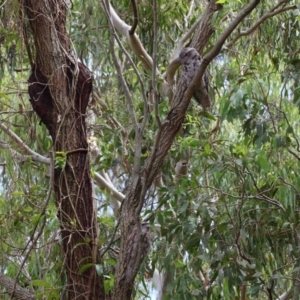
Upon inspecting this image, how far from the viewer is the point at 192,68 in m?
2.53

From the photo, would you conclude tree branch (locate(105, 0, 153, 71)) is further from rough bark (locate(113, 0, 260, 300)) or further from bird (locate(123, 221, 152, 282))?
bird (locate(123, 221, 152, 282))

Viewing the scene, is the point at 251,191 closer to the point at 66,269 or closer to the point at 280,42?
the point at 66,269

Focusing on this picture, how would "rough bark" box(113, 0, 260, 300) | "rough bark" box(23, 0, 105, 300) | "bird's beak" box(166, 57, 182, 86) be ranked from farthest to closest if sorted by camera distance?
"bird's beak" box(166, 57, 182, 86)
"rough bark" box(23, 0, 105, 300)
"rough bark" box(113, 0, 260, 300)

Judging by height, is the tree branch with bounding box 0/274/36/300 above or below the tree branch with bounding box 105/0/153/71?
below

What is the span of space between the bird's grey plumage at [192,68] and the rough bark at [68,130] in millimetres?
395

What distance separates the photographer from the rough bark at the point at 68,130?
2.38 metres

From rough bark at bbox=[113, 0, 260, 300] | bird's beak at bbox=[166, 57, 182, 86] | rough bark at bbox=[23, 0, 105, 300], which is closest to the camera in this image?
rough bark at bbox=[113, 0, 260, 300]

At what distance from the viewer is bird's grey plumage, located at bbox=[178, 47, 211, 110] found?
2425 mm

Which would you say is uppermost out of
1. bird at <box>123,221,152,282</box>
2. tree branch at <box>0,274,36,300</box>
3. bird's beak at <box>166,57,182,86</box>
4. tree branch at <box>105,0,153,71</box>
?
tree branch at <box>105,0,153,71</box>

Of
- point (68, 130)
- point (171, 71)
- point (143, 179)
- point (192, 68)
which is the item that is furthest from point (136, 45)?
point (143, 179)

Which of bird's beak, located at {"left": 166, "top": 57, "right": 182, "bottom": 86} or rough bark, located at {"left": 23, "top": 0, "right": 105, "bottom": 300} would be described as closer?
rough bark, located at {"left": 23, "top": 0, "right": 105, "bottom": 300}

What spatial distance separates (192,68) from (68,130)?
21.7 inches

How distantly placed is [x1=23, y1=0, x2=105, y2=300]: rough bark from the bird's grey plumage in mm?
395

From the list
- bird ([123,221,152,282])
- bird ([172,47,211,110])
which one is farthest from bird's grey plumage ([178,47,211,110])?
bird ([123,221,152,282])
